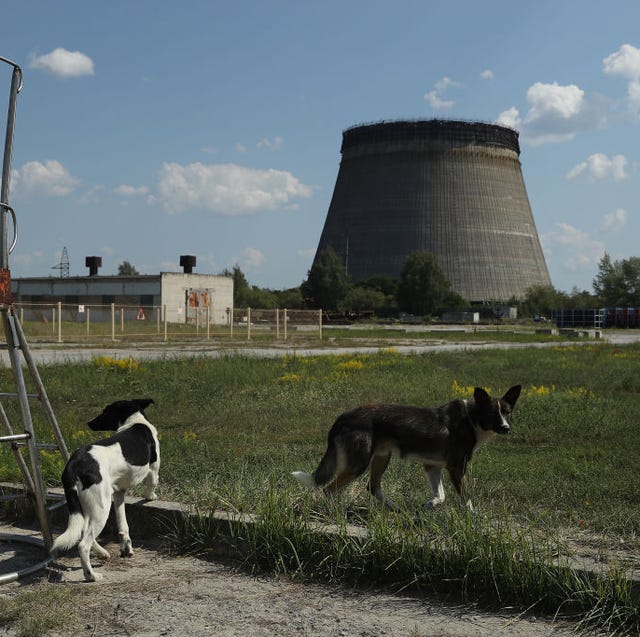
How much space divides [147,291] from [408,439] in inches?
2317

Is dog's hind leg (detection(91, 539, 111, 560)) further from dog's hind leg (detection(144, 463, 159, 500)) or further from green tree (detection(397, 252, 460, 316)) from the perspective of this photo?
green tree (detection(397, 252, 460, 316))

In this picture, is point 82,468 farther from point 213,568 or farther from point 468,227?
point 468,227

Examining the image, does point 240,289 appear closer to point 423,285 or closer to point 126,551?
point 423,285

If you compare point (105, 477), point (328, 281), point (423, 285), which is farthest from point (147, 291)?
point (105, 477)

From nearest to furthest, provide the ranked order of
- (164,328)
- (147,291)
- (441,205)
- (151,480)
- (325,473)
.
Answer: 1. (325,473)
2. (151,480)
3. (164,328)
4. (147,291)
5. (441,205)

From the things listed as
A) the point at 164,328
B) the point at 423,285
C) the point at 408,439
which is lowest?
the point at 408,439

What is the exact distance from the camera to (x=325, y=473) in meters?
4.97

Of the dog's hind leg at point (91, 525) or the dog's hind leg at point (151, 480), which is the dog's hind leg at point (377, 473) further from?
→ the dog's hind leg at point (91, 525)

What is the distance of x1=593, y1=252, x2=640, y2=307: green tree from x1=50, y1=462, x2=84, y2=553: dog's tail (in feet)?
290

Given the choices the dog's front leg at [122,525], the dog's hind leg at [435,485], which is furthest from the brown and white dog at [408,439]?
the dog's front leg at [122,525]

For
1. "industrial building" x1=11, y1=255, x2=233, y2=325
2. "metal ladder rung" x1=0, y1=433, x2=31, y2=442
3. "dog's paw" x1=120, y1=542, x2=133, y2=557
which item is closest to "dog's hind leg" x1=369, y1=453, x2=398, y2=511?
"dog's paw" x1=120, y1=542, x2=133, y2=557

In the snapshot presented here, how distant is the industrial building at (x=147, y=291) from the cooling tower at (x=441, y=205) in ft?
91.5

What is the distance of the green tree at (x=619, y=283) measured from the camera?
286ft

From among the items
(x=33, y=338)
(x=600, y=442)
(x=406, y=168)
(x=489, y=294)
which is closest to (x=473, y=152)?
(x=406, y=168)
